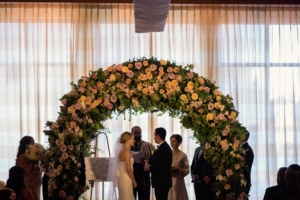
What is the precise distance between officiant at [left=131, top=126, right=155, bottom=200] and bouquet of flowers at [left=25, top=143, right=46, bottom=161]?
240 cm

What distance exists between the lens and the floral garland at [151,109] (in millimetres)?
9820

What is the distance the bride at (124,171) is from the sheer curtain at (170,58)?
2.36 m

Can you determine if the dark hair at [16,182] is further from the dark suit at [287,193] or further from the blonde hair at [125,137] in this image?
the blonde hair at [125,137]

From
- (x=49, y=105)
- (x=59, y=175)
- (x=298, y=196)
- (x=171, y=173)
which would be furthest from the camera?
(x=49, y=105)

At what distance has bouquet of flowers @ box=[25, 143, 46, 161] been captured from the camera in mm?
9794

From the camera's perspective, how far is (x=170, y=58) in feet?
45.8

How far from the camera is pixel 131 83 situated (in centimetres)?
1013

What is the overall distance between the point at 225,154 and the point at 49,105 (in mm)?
5088

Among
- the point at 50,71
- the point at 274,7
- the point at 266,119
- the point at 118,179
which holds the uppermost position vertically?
the point at 274,7

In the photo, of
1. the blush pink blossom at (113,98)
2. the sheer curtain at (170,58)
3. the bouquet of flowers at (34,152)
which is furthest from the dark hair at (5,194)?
the sheer curtain at (170,58)

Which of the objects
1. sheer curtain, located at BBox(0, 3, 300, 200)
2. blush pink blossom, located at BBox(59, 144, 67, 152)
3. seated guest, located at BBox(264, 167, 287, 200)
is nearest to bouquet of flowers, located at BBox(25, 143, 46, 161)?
blush pink blossom, located at BBox(59, 144, 67, 152)

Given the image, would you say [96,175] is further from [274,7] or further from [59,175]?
[274,7]

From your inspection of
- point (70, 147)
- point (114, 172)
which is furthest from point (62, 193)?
point (114, 172)

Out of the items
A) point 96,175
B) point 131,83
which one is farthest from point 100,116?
point 96,175
